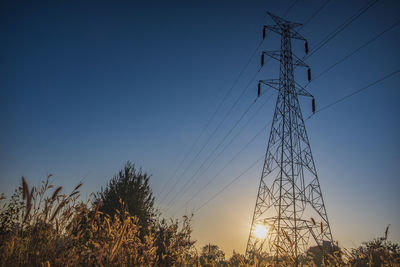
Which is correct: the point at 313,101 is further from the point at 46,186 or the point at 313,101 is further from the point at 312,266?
the point at 46,186

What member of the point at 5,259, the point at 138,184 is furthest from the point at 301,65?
the point at 5,259

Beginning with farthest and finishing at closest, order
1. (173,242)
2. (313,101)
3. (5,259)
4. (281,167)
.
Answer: (313,101) → (281,167) → (173,242) → (5,259)

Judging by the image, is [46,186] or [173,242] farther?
[173,242]

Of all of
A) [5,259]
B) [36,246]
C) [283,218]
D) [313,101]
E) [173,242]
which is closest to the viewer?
[5,259]

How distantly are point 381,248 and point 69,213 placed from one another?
3.64 meters

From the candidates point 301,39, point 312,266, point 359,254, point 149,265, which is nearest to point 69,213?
point 149,265

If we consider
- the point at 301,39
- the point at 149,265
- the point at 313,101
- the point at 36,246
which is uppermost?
the point at 301,39

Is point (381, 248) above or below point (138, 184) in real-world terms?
below

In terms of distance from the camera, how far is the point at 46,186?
7.50 ft

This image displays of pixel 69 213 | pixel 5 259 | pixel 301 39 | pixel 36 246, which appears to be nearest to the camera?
pixel 5 259

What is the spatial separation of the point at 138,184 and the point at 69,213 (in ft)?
38.0

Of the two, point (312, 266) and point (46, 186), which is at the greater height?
point (46, 186)

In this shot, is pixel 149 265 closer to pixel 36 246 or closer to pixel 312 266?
pixel 36 246

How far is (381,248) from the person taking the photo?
259 cm
